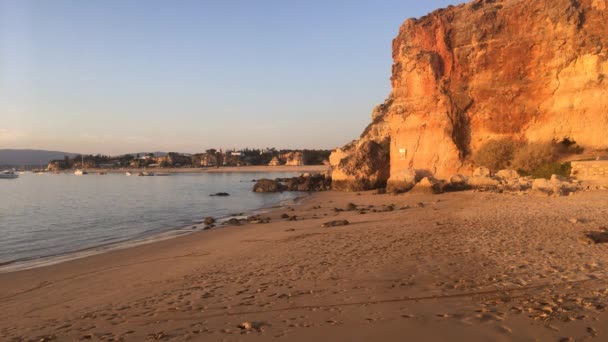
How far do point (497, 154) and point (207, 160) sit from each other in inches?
4263

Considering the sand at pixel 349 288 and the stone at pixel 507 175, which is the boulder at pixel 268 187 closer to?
the stone at pixel 507 175

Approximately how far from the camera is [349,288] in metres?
5.80

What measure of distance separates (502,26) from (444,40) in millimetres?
3030

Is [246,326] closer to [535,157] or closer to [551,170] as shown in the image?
[551,170]

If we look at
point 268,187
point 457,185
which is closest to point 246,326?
point 457,185

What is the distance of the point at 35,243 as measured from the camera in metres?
13.7

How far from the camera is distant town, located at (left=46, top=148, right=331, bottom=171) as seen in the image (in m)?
110

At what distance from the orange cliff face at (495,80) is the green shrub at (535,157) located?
4.52ft

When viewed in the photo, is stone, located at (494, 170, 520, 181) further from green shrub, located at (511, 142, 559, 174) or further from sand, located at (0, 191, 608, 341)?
sand, located at (0, 191, 608, 341)

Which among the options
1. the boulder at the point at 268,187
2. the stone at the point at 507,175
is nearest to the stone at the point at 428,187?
the stone at the point at 507,175

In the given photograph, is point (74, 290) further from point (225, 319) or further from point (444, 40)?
point (444, 40)

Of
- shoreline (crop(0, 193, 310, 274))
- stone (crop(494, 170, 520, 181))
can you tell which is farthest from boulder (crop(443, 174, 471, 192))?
shoreline (crop(0, 193, 310, 274))

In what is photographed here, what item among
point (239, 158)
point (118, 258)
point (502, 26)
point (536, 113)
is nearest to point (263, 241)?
point (118, 258)

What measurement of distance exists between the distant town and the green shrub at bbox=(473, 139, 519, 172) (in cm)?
7799
